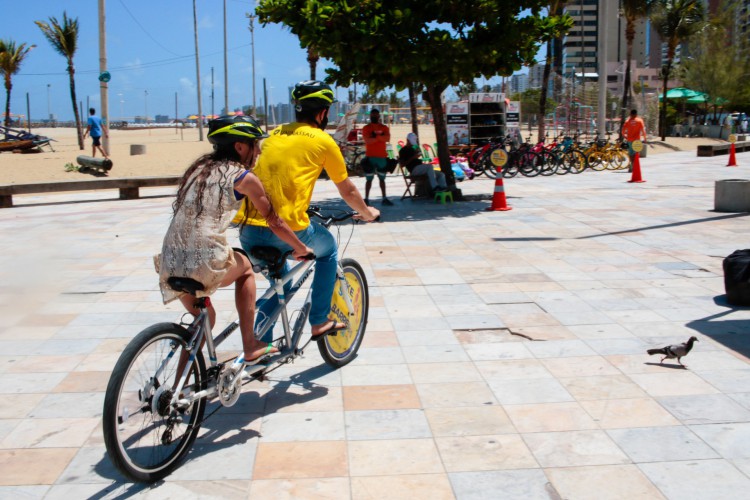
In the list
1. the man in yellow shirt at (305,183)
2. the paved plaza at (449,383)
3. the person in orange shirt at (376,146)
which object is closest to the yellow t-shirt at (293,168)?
the man in yellow shirt at (305,183)

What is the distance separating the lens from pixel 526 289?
7.52 m

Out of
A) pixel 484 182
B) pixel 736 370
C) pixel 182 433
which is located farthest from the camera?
pixel 484 182

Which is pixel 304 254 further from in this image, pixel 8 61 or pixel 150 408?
pixel 8 61

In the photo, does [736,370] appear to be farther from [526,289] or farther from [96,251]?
[96,251]

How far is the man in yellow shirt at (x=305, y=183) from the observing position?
447 centimetres

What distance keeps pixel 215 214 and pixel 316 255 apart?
3.31ft

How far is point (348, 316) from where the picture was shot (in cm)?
533

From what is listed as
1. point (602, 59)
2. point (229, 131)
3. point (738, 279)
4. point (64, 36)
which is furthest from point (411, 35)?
point (64, 36)

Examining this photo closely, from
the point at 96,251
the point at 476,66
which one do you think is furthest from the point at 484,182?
the point at 96,251

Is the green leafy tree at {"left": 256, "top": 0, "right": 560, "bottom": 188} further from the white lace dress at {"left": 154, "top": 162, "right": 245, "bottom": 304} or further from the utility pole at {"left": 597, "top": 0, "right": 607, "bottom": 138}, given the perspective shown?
the utility pole at {"left": 597, "top": 0, "right": 607, "bottom": 138}

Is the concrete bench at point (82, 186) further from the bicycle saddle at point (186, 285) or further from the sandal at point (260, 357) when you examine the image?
the bicycle saddle at point (186, 285)

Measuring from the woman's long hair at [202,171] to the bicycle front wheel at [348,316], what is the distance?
1.39 m

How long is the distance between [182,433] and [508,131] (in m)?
23.1

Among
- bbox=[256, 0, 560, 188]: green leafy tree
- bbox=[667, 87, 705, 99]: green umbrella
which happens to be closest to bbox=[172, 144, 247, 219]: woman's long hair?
bbox=[256, 0, 560, 188]: green leafy tree
